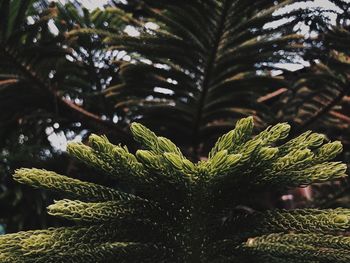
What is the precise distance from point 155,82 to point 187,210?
101cm

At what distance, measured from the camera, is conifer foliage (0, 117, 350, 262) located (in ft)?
2.07

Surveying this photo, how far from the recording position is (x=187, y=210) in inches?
27.2

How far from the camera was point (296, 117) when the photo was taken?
1819mm

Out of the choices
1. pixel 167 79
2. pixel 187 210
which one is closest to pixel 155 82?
pixel 167 79

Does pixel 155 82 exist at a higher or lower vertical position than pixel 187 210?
higher

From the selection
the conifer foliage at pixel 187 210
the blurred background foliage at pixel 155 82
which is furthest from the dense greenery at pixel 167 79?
the conifer foliage at pixel 187 210

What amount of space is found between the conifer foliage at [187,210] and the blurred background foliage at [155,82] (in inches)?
34.6

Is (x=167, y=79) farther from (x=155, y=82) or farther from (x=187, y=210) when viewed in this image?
(x=187, y=210)

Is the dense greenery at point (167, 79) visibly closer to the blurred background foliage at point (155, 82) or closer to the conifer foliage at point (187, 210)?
the blurred background foliage at point (155, 82)

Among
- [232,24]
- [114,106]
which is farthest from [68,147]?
[114,106]

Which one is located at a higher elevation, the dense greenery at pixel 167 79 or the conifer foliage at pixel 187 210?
the dense greenery at pixel 167 79

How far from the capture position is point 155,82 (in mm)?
1666

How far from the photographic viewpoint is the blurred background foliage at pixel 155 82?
60.8 inches

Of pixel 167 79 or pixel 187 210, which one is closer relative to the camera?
pixel 187 210
